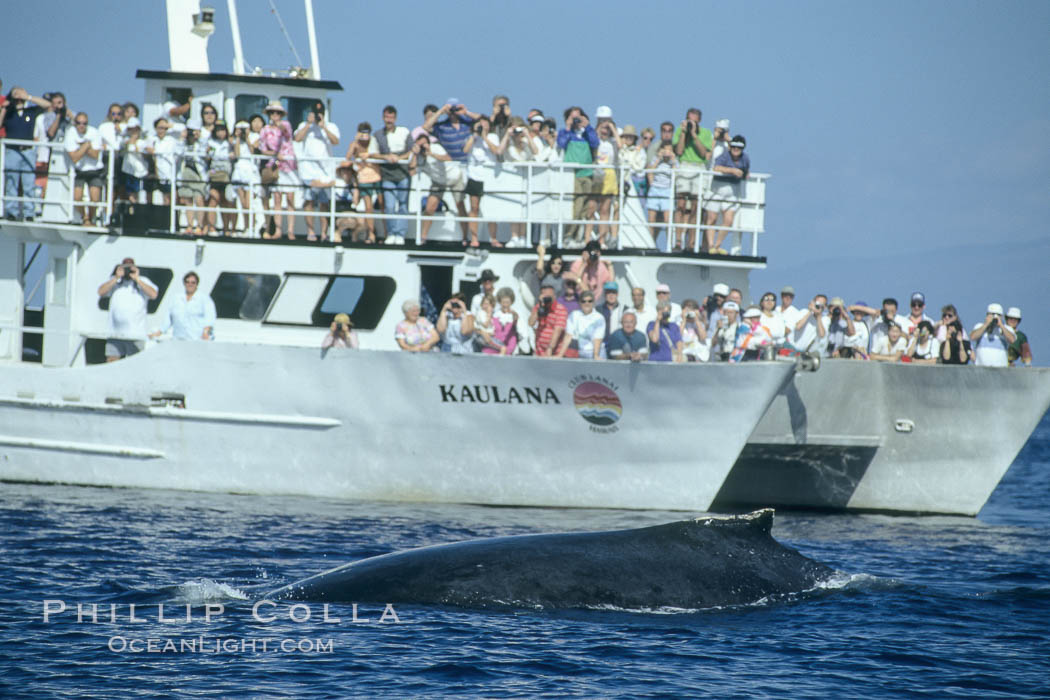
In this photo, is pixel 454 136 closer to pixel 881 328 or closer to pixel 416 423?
pixel 416 423

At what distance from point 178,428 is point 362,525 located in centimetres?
420

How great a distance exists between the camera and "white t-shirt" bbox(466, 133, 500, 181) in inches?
815

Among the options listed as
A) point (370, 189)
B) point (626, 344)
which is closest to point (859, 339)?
point (626, 344)

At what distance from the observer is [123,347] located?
21.0m

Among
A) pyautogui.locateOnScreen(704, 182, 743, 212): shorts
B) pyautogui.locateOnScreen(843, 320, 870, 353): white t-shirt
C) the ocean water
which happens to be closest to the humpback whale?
the ocean water

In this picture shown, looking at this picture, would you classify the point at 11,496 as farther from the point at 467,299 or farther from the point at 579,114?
the point at 579,114

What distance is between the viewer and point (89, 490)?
20000mm

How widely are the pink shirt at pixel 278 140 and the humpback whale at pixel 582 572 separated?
10446 millimetres

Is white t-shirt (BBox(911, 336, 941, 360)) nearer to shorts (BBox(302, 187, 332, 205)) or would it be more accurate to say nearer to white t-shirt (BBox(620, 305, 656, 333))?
white t-shirt (BBox(620, 305, 656, 333))

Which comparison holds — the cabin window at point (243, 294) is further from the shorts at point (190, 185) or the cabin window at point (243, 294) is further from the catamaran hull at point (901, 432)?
the catamaran hull at point (901, 432)

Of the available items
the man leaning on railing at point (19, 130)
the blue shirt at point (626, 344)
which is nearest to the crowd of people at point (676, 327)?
the blue shirt at point (626, 344)

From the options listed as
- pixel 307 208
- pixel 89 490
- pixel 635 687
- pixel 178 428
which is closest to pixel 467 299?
pixel 307 208

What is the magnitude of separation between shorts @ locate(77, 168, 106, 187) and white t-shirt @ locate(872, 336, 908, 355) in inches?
475

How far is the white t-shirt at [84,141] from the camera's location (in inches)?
840
